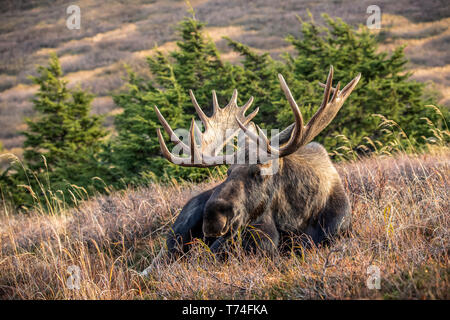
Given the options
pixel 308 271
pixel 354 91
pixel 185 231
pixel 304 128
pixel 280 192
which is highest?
pixel 304 128

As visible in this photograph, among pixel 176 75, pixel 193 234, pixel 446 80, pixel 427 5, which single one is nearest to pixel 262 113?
pixel 176 75

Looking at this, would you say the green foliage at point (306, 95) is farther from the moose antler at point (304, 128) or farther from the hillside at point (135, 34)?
the hillside at point (135, 34)

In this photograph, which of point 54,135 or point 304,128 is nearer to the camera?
point 304,128

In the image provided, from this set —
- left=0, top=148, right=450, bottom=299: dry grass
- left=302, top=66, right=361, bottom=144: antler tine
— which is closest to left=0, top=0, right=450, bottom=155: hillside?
left=0, top=148, right=450, bottom=299: dry grass

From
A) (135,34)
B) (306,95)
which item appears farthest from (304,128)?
(135,34)

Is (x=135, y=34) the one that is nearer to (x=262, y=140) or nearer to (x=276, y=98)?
(x=276, y=98)

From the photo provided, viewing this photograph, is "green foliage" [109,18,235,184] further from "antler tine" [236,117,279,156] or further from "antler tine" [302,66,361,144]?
"antler tine" [302,66,361,144]

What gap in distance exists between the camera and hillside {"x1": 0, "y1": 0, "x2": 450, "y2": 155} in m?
30.9

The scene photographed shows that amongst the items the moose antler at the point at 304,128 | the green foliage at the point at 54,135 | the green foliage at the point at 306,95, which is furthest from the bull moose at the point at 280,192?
the green foliage at the point at 54,135

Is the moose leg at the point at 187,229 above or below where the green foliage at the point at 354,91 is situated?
below

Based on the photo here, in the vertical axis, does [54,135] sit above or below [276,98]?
below

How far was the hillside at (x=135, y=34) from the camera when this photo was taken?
1217 inches

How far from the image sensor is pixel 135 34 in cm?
5212
